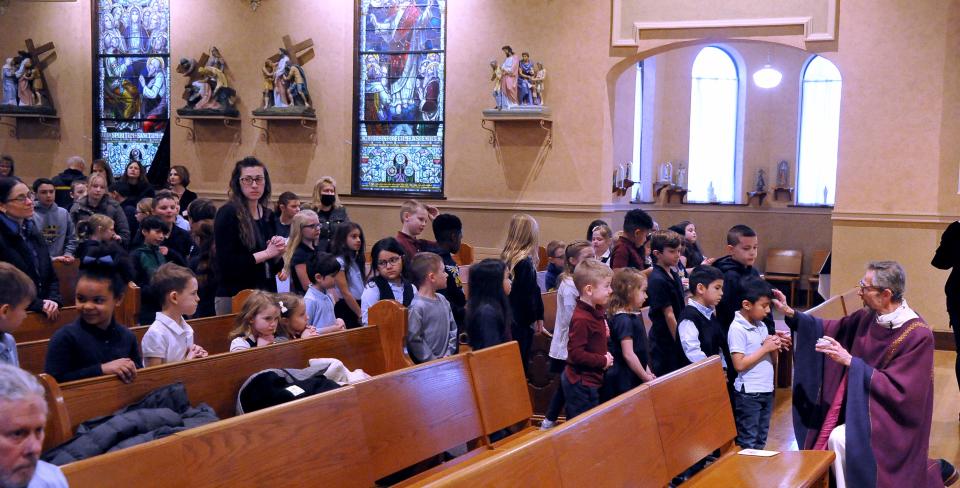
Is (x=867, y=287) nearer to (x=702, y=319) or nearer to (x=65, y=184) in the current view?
(x=702, y=319)

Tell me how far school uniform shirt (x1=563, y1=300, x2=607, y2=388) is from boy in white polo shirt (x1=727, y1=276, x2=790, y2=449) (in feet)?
2.26

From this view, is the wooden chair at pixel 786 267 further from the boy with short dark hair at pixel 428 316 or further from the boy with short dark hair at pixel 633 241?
the boy with short dark hair at pixel 428 316

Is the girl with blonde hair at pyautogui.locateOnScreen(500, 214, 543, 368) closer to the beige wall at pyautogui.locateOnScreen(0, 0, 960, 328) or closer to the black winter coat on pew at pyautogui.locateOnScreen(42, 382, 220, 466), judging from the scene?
the black winter coat on pew at pyautogui.locateOnScreen(42, 382, 220, 466)

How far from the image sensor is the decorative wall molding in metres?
9.57

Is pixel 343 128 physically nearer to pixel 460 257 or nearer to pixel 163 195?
pixel 460 257

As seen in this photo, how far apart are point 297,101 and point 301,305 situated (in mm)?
7472

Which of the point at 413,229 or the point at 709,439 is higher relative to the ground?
the point at 413,229

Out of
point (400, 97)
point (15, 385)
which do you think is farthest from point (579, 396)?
point (400, 97)

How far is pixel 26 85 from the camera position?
12.6 metres

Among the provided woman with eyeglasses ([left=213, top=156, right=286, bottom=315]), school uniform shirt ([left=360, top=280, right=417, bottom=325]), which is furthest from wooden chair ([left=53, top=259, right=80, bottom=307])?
school uniform shirt ([left=360, top=280, right=417, bottom=325])

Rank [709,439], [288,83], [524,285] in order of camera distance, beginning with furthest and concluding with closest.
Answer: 1. [288,83]
2. [524,285]
3. [709,439]

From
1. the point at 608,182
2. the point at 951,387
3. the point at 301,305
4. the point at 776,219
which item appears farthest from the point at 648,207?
the point at 301,305

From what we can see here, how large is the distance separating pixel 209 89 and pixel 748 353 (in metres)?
9.21

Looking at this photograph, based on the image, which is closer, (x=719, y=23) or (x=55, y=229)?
(x=55, y=229)
